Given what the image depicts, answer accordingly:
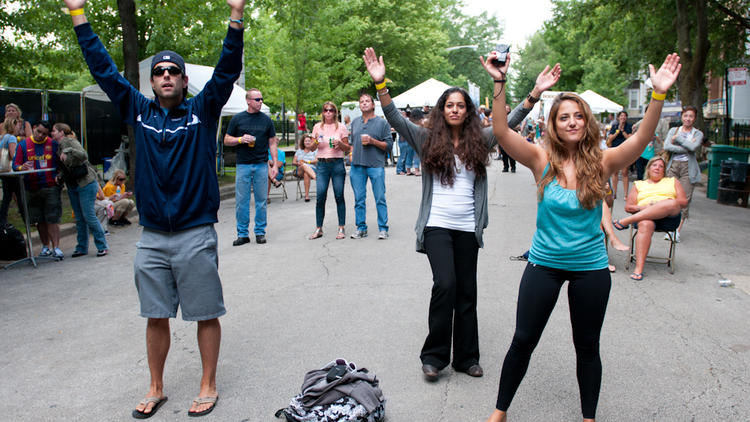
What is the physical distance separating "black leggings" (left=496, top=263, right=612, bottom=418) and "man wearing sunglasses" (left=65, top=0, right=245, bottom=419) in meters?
1.71

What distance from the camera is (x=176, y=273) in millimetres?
3662

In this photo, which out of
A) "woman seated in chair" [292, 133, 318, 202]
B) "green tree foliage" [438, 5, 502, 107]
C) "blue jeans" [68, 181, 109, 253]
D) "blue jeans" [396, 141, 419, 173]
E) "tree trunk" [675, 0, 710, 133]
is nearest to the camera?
"blue jeans" [68, 181, 109, 253]

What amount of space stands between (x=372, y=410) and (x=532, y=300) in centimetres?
105

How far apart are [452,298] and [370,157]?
5247 mm

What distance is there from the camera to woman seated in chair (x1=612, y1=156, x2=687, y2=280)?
282 inches

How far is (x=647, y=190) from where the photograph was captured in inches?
295

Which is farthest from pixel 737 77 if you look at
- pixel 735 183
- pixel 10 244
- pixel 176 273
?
pixel 176 273

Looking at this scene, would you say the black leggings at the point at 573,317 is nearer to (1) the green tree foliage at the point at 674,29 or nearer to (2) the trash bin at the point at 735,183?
(2) the trash bin at the point at 735,183

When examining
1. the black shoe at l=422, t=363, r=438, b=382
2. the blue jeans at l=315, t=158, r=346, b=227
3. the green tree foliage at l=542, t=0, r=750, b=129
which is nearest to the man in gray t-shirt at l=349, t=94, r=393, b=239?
the blue jeans at l=315, t=158, r=346, b=227

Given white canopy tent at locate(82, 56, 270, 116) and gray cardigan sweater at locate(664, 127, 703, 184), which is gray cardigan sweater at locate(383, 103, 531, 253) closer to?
gray cardigan sweater at locate(664, 127, 703, 184)

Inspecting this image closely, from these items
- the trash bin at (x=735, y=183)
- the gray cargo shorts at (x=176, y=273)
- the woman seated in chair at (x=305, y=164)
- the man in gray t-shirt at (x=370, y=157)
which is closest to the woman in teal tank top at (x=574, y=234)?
the gray cargo shorts at (x=176, y=273)

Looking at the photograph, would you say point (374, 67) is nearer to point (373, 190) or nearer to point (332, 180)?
point (373, 190)

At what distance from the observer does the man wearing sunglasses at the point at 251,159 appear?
888 centimetres

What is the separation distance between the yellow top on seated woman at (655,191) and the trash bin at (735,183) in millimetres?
6865
